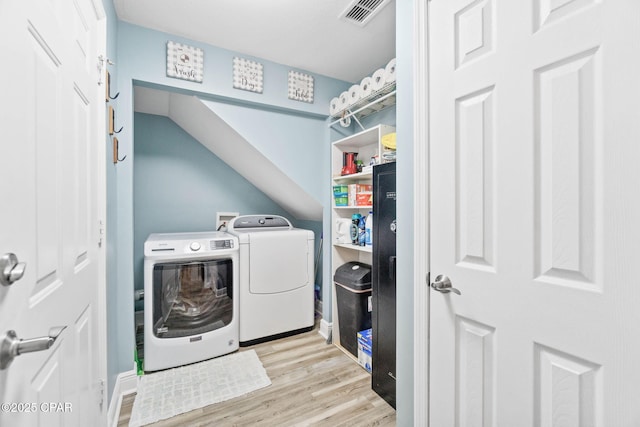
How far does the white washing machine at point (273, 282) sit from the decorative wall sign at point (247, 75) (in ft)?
4.05

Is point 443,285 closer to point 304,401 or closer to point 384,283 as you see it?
point 384,283

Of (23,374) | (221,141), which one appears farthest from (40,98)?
(221,141)

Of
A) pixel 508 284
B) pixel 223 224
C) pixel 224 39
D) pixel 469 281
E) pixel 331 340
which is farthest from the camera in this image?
pixel 223 224

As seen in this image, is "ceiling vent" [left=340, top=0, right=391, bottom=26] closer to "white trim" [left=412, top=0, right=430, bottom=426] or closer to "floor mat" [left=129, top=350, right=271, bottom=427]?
"white trim" [left=412, top=0, right=430, bottom=426]

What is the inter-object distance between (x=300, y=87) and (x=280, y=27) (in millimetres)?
586

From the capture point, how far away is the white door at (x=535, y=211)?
674 mm

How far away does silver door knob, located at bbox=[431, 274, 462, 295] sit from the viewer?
1055 millimetres

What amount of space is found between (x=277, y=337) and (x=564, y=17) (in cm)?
272

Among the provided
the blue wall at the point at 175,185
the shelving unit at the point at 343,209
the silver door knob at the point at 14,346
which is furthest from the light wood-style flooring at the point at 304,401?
the blue wall at the point at 175,185

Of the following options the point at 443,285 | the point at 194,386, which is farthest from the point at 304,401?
the point at 443,285

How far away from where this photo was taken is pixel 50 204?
74 cm

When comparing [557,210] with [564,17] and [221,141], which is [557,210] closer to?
[564,17]

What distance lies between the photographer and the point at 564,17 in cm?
76

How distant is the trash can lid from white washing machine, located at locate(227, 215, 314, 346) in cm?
42
